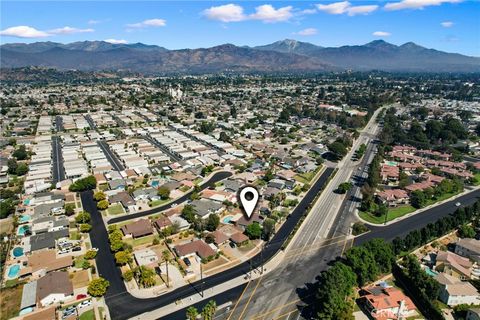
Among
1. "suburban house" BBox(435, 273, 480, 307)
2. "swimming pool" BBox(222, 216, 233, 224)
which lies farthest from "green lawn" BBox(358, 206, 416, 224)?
"swimming pool" BBox(222, 216, 233, 224)

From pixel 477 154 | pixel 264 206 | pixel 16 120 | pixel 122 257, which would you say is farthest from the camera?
pixel 16 120

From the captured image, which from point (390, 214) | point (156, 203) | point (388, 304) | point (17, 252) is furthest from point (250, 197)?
point (17, 252)

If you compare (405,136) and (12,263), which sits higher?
(405,136)

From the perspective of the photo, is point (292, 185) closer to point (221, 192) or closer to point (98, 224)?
point (221, 192)

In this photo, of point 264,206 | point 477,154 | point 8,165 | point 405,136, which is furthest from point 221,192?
point 477,154

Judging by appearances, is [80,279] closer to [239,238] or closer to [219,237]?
[219,237]

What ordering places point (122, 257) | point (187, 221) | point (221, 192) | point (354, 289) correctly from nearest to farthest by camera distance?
1. point (354, 289)
2. point (122, 257)
3. point (187, 221)
4. point (221, 192)
